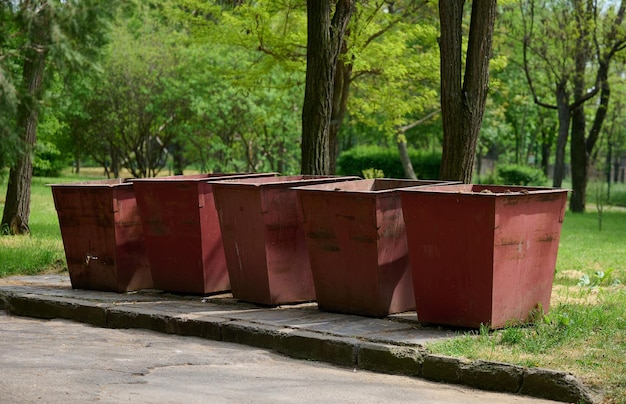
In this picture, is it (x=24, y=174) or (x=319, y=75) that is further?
(x=24, y=174)

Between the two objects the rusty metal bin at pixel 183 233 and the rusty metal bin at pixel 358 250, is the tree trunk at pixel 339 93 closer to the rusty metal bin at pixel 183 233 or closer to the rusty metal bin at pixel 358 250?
the rusty metal bin at pixel 183 233

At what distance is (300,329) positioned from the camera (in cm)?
723

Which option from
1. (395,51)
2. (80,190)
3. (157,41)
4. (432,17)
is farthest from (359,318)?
(157,41)

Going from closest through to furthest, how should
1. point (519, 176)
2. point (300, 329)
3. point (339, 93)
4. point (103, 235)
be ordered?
point (300, 329)
point (103, 235)
point (339, 93)
point (519, 176)

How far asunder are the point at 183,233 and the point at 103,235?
0.92 metres

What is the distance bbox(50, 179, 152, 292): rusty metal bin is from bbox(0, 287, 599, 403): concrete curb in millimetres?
587

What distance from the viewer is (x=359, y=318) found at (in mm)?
7645

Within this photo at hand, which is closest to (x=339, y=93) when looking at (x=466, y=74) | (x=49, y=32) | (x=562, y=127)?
(x=49, y=32)

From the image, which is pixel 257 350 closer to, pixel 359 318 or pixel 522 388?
pixel 359 318

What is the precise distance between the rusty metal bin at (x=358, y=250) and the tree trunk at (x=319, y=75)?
3.14 metres

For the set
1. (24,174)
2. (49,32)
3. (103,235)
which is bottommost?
(103,235)

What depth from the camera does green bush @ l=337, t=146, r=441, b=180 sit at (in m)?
35.8

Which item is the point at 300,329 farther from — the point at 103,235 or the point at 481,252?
the point at 103,235

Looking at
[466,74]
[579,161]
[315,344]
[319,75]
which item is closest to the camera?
[315,344]
